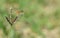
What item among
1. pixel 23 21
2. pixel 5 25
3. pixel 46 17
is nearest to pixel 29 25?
pixel 23 21

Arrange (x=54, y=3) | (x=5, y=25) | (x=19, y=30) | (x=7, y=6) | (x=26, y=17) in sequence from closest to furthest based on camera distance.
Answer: (x=5, y=25) < (x=19, y=30) < (x=26, y=17) < (x=7, y=6) < (x=54, y=3)

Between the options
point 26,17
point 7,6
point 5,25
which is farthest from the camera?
point 7,6

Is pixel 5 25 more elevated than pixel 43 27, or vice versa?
pixel 5 25

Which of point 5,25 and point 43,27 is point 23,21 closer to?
point 43,27

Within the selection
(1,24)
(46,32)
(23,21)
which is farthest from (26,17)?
(1,24)

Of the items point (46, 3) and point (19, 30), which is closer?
point (19, 30)

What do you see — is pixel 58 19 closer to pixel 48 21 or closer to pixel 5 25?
pixel 48 21
